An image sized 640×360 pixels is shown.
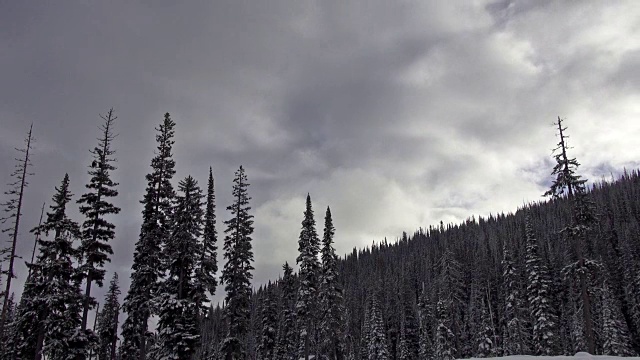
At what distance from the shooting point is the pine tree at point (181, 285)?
100 feet

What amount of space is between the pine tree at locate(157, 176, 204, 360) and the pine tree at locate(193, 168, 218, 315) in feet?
1.91

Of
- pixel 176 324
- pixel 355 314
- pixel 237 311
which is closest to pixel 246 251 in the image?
pixel 237 311

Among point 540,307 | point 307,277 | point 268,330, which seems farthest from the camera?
point 268,330

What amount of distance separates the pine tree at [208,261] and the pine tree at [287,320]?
27.4 meters

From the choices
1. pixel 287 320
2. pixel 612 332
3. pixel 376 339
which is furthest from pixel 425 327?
pixel 612 332

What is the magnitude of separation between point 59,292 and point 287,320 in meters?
43.4

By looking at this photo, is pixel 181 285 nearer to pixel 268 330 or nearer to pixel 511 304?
pixel 268 330

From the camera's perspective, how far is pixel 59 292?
89.9 feet

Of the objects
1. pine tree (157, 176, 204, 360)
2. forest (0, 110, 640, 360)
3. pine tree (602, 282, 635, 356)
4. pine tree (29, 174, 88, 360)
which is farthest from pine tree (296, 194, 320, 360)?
pine tree (602, 282, 635, 356)

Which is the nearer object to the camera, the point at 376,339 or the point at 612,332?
the point at 612,332

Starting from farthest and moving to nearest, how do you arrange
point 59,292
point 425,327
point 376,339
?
point 376,339 < point 425,327 < point 59,292

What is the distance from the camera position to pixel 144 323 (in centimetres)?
3083

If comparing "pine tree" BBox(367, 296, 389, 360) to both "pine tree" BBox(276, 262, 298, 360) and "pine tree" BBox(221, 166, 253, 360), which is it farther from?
"pine tree" BBox(221, 166, 253, 360)

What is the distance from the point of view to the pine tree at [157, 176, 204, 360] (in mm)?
30609
